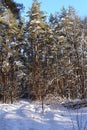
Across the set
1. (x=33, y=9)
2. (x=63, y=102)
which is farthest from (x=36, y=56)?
(x=63, y=102)

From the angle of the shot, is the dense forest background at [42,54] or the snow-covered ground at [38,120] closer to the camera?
the snow-covered ground at [38,120]

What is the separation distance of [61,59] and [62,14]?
557 cm

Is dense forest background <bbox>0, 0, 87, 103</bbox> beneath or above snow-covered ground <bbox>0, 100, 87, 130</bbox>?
above

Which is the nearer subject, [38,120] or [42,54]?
[38,120]

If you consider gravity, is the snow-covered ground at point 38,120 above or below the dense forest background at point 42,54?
below

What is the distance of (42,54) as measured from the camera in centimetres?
4362

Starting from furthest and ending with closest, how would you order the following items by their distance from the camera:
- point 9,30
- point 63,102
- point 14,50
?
1. point 14,50
2. point 9,30
3. point 63,102

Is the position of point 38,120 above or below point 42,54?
below

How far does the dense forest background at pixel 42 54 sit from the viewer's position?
39438mm

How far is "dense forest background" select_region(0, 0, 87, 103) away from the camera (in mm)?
39438

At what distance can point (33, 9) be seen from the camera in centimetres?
4203

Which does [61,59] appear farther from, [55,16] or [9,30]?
[9,30]

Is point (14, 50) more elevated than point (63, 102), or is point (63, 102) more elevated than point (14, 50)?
point (14, 50)

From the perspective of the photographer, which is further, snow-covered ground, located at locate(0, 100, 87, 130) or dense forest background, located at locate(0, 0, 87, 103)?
dense forest background, located at locate(0, 0, 87, 103)
